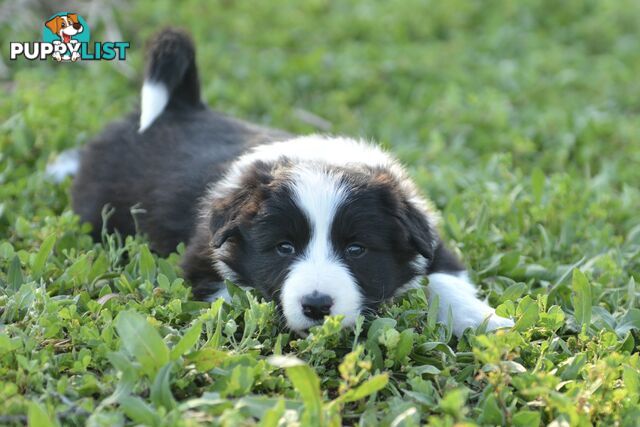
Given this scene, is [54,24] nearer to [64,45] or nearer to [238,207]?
[64,45]

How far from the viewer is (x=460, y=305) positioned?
359cm

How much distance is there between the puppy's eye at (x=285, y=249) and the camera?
3367 mm

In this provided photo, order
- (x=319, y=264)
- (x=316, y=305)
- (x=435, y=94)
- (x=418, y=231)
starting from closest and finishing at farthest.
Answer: (x=316, y=305), (x=319, y=264), (x=418, y=231), (x=435, y=94)

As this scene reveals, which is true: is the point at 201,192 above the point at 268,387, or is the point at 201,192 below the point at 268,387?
above

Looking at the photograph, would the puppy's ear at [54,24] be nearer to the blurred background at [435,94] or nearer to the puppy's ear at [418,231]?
the blurred background at [435,94]

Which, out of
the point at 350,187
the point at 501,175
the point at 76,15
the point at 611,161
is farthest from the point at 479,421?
the point at 76,15

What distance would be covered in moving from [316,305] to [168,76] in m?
2.06

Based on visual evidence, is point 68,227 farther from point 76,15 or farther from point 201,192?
point 76,15

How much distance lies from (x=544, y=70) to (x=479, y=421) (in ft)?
16.8

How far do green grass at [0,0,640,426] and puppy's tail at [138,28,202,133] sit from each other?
76 cm

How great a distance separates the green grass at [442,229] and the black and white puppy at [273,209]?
0.46 ft

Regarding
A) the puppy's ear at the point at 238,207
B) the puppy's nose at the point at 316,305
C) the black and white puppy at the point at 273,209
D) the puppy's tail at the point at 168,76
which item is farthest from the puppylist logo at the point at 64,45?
the puppy's nose at the point at 316,305

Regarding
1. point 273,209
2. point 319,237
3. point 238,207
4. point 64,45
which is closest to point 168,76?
point 238,207

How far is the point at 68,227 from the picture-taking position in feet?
13.8
